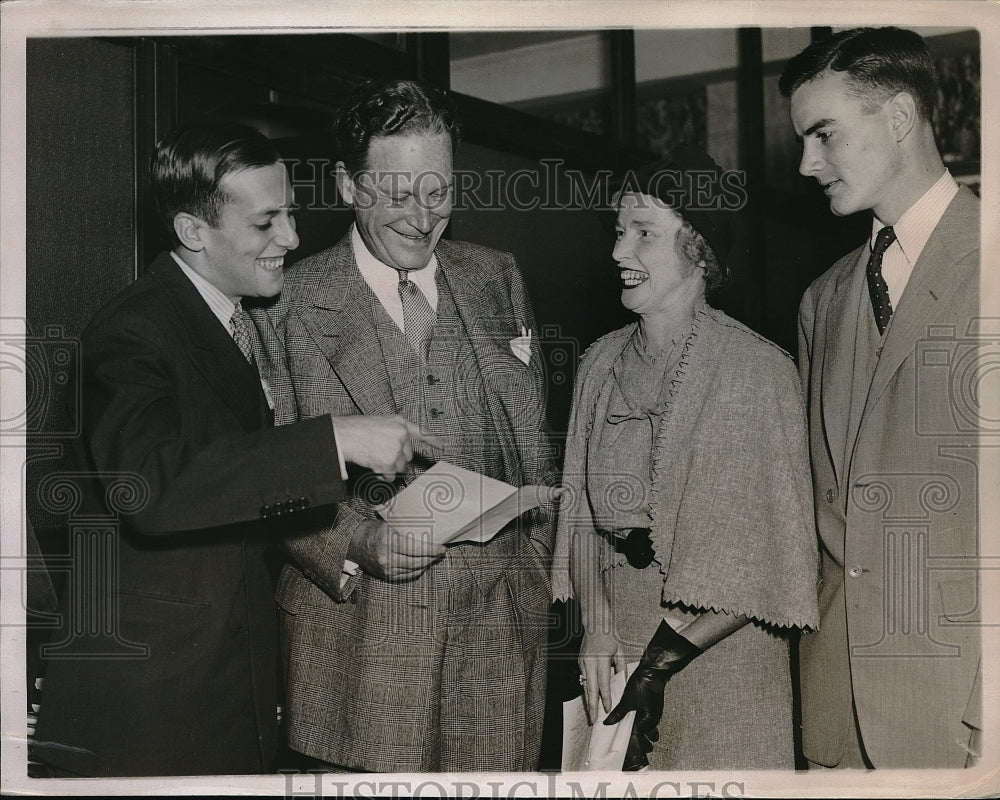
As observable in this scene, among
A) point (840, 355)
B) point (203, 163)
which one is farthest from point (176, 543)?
point (840, 355)

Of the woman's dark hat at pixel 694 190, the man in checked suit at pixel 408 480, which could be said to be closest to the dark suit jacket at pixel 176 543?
the man in checked suit at pixel 408 480

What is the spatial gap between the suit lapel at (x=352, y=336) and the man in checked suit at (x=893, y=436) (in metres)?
1.01

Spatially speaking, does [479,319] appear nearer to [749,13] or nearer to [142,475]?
[142,475]

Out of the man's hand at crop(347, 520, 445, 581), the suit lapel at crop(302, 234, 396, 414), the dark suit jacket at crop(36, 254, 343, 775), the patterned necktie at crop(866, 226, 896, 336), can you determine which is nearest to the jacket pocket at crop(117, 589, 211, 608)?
the dark suit jacket at crop(36, 254, 343, 775)

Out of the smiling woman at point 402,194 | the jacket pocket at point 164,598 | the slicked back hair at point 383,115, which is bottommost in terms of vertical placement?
the jacket pocket at point 164,598

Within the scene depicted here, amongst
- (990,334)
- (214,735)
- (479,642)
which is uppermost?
(990,334)

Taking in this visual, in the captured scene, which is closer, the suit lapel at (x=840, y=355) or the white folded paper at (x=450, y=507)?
the white folded paper at (x=450, y=507)

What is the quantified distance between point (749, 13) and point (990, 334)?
945 mm

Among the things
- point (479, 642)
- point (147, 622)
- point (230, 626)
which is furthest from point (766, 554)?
point (147, 622)

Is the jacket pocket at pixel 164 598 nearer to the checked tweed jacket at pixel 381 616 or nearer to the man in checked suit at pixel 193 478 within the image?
the man in checked suit at pixel 193 478

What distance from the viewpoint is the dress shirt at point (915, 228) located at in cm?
240

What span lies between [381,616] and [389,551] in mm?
143

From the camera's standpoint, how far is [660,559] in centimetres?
232

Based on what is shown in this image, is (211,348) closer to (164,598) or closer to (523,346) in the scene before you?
(164,598)
